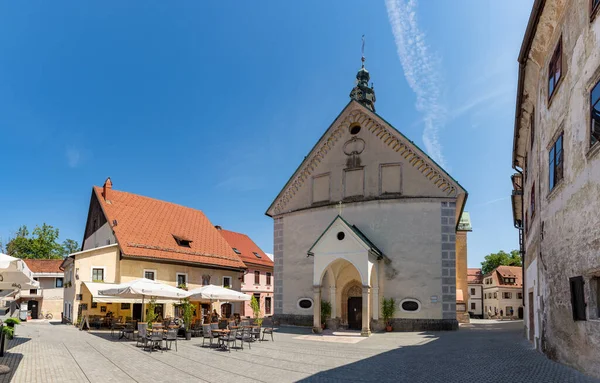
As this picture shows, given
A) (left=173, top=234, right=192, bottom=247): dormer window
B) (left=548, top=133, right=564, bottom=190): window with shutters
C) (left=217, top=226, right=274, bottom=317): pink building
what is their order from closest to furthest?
(left=548, top=133, right=564, bottom=190): window with shutters, (left=173, top=234, right=192, bottom=247): dormer window, (left=217, top=226, right=274, bottom=317): pink building

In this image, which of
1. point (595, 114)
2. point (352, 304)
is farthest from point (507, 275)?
point (595, 114)

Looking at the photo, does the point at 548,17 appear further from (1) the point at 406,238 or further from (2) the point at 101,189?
(2) the point at 101,189

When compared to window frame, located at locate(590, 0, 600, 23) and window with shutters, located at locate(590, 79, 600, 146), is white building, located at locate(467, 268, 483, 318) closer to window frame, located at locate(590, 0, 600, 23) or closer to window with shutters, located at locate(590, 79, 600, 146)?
window with shutters, located at locate(590, 79, 600, 146)

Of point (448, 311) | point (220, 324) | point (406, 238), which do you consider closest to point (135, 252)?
point (220, 324)

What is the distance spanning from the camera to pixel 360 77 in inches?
1414

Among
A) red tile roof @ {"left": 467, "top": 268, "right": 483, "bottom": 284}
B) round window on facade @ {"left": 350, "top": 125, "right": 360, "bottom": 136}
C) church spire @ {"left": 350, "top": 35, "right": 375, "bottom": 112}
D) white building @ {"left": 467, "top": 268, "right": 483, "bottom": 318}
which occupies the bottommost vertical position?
white building @ {"left": 467, "top": 268, "right": 483, "bottom": 318}

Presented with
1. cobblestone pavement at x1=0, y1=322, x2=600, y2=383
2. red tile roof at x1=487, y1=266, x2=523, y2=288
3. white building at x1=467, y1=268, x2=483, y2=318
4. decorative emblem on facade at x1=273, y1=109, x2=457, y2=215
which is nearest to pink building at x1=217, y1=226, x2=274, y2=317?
decorative emblem on facade at x1=273, y1=109, x2=457, y2=215

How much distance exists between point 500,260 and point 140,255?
76644mm

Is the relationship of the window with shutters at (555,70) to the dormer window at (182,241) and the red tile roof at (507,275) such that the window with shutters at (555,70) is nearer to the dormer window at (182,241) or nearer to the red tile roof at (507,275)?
the dormer window at (182,241)

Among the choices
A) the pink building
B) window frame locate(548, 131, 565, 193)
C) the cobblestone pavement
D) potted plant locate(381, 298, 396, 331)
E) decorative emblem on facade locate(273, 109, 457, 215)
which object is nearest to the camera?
the cobblestone pavement

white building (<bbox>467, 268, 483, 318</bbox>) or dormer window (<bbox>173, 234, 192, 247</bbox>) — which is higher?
dormer window (<bbox>173, 234, 192, 247</bbox>)

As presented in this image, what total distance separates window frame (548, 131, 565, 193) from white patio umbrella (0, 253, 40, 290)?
15.8 meters

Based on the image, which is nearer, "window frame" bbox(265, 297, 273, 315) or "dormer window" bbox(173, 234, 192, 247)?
"dormer window" bbox(173, 234, 192, 247)

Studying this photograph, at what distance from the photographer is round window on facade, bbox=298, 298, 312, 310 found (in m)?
27.7
